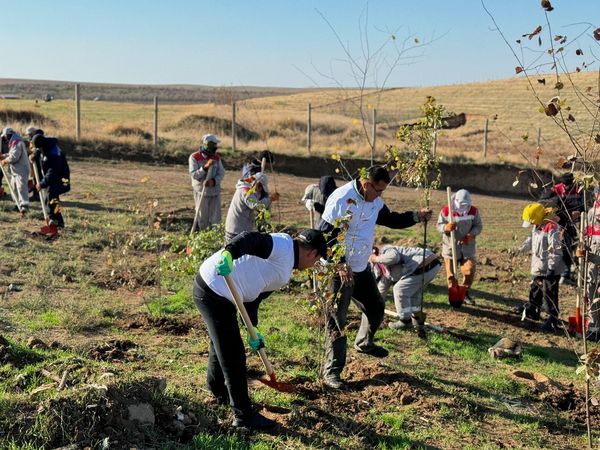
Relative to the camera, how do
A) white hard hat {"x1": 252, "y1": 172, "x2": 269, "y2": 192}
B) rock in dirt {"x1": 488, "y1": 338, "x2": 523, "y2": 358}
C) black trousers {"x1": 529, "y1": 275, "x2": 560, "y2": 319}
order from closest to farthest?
rock in dirt {"x1": 488, "y1": 338, "x2": 523, "y2": 358}
black trousers {"x1": 529, "y1": 275, "x2": 560, "y2": 319}
white hard hat {"x1": 252, "y1": 172, "x2": 269, "y2": 192}

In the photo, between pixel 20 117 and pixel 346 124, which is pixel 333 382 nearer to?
pixel 20 117

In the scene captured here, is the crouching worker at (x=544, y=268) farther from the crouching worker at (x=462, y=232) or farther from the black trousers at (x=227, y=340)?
the black trousers at (x=227, y=340)

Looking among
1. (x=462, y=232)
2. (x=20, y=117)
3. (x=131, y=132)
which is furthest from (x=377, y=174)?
(x=20, y=117)

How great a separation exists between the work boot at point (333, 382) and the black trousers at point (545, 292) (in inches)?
151

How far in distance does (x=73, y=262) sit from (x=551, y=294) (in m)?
6.72

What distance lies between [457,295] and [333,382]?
3662 mm

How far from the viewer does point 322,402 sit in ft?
19.3

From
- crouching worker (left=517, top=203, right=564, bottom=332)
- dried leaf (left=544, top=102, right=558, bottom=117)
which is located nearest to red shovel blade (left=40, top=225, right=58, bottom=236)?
crouching worker (left=517, top=203, right=564, bottom=332)

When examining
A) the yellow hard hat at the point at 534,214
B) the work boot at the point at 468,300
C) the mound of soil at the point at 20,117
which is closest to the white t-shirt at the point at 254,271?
the yellow hard hat at the point at 534,214

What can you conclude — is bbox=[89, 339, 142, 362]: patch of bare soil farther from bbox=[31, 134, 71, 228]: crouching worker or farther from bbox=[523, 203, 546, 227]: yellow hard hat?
bbox=[31, 134, 71, 228]: crouching worker

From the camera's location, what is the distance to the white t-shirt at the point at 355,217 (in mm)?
6195

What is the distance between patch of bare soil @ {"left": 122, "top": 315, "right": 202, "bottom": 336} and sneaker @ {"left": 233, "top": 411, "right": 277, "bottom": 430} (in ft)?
8.63

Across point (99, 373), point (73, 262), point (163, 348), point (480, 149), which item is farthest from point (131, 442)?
point (480, 149)

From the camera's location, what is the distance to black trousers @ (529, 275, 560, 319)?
904 cm
